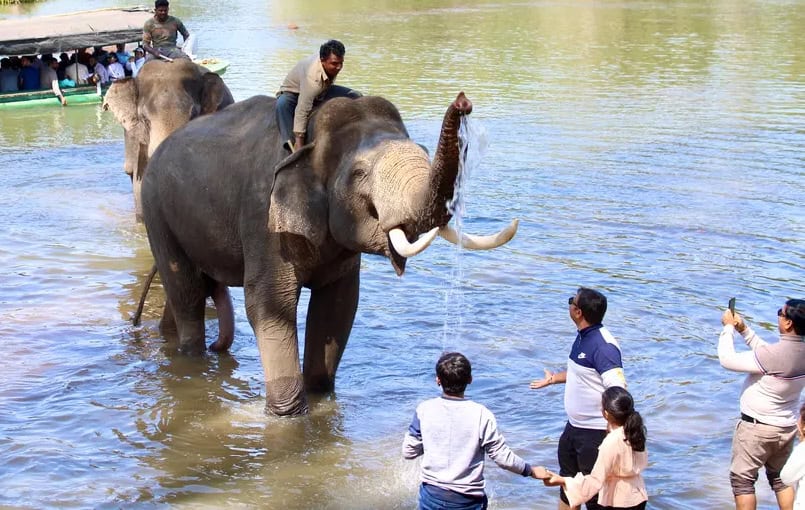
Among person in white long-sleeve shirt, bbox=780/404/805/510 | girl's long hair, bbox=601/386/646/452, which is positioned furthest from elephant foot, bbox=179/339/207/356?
person in white long-sleeve shirt, bbox=780/404/805/510

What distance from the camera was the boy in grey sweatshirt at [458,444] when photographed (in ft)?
16.0

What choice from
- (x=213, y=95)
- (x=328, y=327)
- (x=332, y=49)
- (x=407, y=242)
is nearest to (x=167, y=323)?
(x=328, y=327)

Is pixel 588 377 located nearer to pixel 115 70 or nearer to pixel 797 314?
pixel 797 314

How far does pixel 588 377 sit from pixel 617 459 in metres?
0.54

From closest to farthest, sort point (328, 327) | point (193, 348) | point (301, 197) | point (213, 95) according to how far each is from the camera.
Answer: point (301, 197) → point (328, 327) → point (193, 348) → point (213, 95)

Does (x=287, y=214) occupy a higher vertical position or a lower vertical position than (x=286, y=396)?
higher

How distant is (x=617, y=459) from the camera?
5070 millimetres

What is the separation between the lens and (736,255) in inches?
451

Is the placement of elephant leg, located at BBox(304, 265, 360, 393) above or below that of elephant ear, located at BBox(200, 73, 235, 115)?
below

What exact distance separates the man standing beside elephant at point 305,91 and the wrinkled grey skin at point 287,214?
5.1 inches

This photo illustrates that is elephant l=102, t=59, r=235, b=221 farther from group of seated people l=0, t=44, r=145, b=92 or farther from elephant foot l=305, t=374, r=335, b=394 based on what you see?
group of seated people l=0, t=44, r=145, b=92

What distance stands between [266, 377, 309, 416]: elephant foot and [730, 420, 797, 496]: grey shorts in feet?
9.52

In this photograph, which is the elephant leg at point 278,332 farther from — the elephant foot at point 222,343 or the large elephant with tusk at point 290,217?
the elephant foot at point 222,343

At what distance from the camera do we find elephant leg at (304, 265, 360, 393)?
25.7ft
